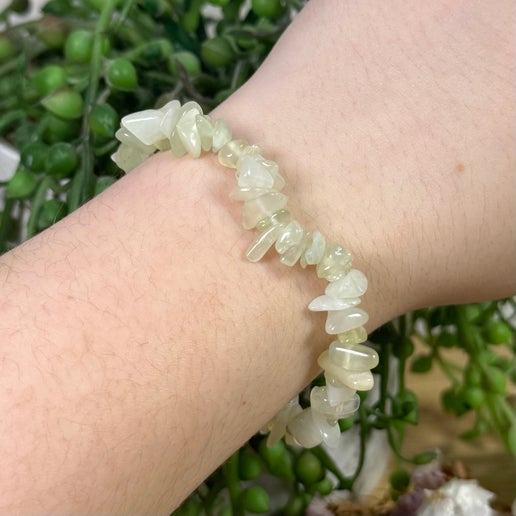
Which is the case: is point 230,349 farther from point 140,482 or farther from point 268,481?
point 268,481

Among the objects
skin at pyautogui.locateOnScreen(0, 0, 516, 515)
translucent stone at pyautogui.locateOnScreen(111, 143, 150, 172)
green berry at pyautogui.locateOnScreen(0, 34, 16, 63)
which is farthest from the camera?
green berry at pyautogui.locateOnScreen(0, 34, 16, 63)

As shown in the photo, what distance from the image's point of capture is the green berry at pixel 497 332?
0.59m

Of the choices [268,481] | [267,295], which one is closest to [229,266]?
[267,295]

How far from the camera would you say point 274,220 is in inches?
16.1

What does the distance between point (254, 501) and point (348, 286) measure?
6.8 inches

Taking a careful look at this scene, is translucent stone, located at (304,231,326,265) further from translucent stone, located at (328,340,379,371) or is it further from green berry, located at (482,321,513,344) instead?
green berry, located at (482,321,513,344)

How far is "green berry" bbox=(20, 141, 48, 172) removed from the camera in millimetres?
526

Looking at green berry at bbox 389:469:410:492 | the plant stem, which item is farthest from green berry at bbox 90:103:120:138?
green berry at bbox 389:469:410:492

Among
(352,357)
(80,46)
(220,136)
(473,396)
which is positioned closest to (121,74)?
(80,46)

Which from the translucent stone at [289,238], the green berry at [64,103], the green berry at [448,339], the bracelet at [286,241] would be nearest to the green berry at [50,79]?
the green berry at [64,103]

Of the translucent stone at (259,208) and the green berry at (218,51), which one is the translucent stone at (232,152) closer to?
the translucent stone at (259,208)

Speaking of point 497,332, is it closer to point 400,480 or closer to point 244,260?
point 400,480

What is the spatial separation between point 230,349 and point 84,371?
74 millimetres

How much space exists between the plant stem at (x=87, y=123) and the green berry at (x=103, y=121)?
0.04 ft
